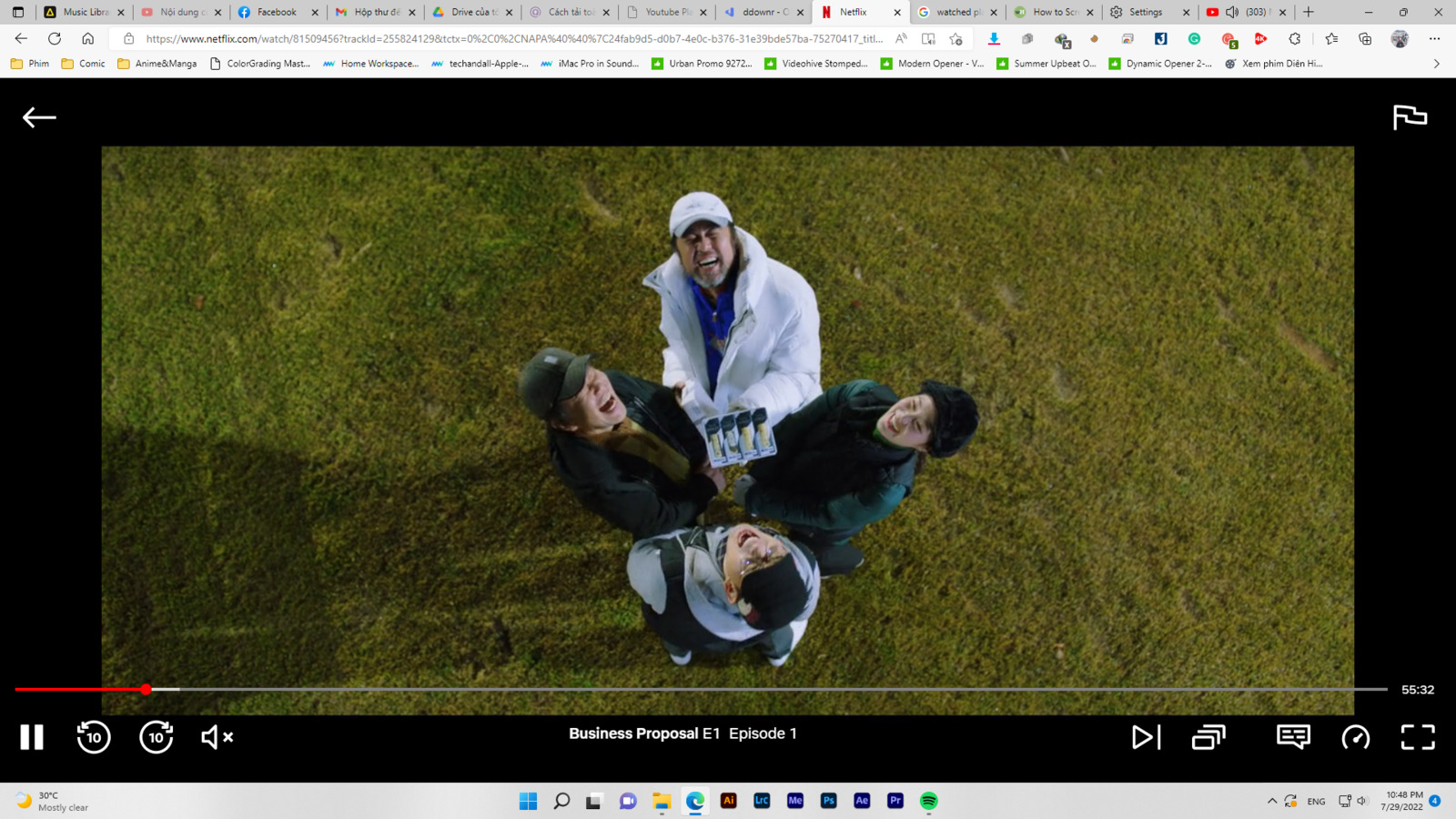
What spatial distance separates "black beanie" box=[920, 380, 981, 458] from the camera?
337 cm

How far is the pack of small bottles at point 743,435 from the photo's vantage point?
3.79m

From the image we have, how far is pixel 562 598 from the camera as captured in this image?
16.0 feet

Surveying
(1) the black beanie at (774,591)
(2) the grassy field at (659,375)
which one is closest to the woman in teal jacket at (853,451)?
(1) the black beanie at (774,591)

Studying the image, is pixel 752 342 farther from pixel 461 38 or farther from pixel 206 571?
pixel 206 571

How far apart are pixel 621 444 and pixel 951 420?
1667mm

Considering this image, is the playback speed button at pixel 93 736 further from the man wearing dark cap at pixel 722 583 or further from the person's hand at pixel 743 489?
the person's hand at pixel 743 489

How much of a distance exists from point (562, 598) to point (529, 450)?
1.00 m

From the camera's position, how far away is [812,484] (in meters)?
3.91

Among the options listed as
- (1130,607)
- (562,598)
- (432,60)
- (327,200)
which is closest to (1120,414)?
(1130,607)

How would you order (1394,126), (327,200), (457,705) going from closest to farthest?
(1394,126) < (457,705) < (327,200)

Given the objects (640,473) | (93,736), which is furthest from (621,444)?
(93,736)

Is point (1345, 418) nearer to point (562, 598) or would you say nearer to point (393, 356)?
point (562, 598)

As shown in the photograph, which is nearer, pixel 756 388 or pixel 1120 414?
pixel 756 388
